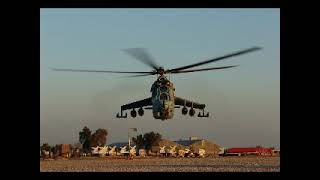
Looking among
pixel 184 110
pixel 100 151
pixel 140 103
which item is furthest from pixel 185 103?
pixel 100 151

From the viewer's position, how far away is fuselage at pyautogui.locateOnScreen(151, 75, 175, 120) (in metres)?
25.1

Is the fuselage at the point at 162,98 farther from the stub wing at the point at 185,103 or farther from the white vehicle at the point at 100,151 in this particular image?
the white vehicle at the point at 100,151

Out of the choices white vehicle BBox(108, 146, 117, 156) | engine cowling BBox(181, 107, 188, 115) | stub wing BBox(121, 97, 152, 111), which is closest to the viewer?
engine cowling BBox(181, 107, 188, 115)

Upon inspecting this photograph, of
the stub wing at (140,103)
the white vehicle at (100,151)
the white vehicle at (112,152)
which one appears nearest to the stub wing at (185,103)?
the stub wing at (140,103)

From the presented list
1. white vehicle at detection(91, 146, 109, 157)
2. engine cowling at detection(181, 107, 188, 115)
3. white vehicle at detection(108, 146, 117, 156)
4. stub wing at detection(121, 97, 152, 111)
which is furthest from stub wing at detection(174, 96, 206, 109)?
white vehicle at detection(108, 146, 117, 156)

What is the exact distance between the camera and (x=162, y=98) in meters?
25.2

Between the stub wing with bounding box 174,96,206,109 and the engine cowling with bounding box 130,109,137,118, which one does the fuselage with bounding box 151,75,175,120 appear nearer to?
the stub wing with bounding box 174,96,206,109

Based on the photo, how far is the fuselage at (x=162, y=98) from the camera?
25.1 metres

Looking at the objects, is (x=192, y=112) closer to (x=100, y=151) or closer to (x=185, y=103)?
(x=185, y=103)
